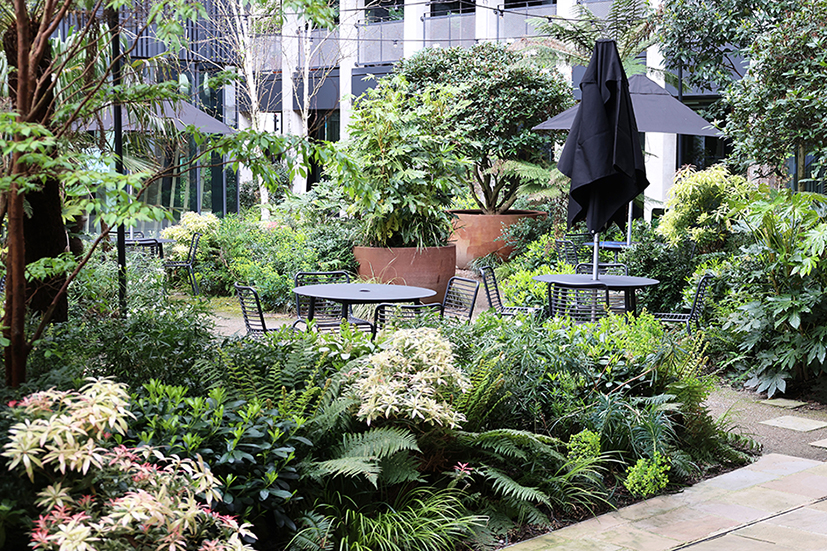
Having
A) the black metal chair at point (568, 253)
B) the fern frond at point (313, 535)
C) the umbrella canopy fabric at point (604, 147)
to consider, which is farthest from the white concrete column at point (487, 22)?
the fern frond at point (313, 535)

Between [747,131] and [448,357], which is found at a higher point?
[747,131]

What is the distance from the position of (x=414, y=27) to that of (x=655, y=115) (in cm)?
1139

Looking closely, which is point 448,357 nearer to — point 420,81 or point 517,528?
point 517,528

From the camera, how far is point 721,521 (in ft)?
12.3

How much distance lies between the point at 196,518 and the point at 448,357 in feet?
5.39

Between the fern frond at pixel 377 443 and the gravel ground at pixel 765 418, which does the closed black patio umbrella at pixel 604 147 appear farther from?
the fern frond at pixel 377 443

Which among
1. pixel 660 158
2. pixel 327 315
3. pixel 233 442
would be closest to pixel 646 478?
pixel 233 442

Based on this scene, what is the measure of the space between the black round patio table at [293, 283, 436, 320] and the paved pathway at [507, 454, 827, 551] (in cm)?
266

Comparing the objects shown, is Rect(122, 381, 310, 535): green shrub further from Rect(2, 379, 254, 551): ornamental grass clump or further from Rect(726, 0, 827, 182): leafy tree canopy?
Rect(726, 0, 827, 182): leafy tree canopy

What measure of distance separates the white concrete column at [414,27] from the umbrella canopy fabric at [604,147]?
1441 cm

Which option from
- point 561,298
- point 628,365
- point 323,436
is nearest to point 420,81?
point 561,298

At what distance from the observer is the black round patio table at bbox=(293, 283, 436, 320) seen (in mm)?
5977

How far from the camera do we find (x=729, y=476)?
14.7 ft

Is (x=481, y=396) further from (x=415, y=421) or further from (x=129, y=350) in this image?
(x=129, y=350)
